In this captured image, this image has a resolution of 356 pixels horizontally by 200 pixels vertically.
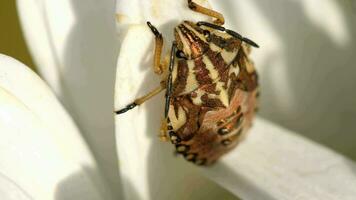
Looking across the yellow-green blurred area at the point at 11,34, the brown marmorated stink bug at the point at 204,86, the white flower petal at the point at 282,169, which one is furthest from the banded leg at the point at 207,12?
the yellow-green blurred area at the point at 11,34

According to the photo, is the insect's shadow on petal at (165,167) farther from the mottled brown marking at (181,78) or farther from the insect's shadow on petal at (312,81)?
the insect's shadow on petal at (312,81)

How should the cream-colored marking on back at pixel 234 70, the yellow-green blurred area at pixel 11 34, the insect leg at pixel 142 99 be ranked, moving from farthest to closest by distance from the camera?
the yellow-green blurred area at pixel 11 34, the cream-colored marking on back at pixel 234 70, the insect leg at pixel 142 99

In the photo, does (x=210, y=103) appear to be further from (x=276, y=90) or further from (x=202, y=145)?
(x=276, y=90)

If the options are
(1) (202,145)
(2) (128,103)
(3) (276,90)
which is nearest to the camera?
(2) (128,103)

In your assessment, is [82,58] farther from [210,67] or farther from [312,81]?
[312,81]

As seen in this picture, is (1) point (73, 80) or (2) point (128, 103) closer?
(2) point (128, 103)

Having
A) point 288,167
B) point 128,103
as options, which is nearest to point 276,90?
point 288,167
